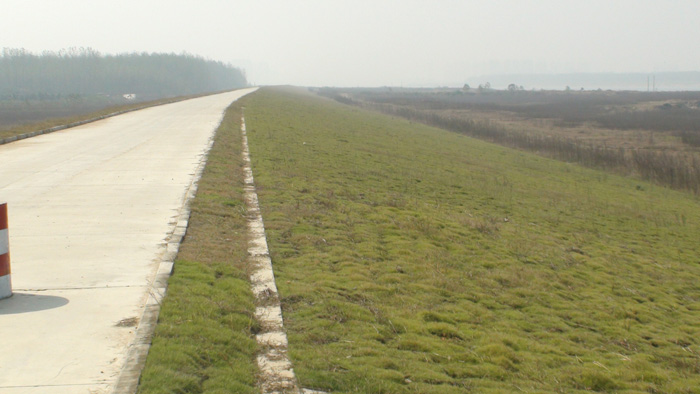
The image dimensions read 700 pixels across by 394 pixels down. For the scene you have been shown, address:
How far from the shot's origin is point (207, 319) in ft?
20.0

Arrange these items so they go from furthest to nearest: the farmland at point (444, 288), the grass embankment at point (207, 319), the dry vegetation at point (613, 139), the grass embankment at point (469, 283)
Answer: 1. the dry vegetation at point (613, 139)
2. the grass embankment at point (469, 283)
3. the farmland at point (444, 288)
4. the grass embankment at point (207, 319)

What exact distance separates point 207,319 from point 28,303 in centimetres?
170

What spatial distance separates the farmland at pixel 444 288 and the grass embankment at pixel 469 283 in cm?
3

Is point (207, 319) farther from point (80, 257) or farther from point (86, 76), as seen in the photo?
point (86, 76)

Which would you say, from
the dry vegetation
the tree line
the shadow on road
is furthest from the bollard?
the tree line

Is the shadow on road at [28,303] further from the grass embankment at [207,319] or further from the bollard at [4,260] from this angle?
the grass embankment at [207,319]

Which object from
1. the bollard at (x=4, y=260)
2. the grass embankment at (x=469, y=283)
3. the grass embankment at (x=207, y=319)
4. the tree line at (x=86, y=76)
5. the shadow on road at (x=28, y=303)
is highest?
the tree line at (x=86, y=76)

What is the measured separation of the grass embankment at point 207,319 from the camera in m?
4.88

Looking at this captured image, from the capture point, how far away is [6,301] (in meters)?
6.24

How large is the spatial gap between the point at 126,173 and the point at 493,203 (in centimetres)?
983

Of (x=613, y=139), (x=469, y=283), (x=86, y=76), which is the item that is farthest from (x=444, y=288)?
(x=86, y=76)

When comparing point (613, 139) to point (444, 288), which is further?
point (613, 139)

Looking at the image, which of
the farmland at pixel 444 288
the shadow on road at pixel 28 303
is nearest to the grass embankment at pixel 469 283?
the farmland at pixel 444 288

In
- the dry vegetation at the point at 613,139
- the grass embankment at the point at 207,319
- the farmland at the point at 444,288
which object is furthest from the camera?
the dry vegetation at the point at 613,139
